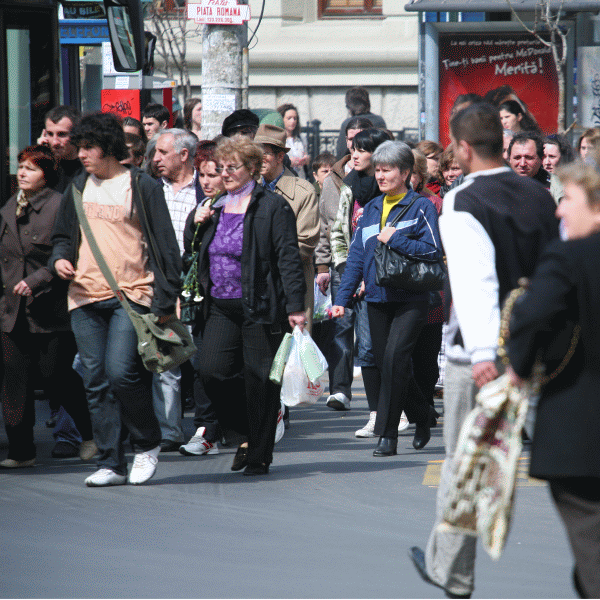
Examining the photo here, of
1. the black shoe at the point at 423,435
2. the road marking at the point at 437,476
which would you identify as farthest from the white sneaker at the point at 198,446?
the road marking at the point at 437,476

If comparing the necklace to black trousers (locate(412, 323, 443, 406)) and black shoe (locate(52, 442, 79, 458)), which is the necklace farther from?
black shoe (locate(52, 442, 79, 458))

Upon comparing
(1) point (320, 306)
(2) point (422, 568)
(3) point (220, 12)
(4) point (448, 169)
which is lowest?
(2) point (422, 568)

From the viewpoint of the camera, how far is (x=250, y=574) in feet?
16.0

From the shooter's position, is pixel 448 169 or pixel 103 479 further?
pixel 448 169

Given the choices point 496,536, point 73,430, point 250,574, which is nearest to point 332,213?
point 73,430

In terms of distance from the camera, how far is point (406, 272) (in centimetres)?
726

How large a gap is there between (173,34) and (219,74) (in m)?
10.2

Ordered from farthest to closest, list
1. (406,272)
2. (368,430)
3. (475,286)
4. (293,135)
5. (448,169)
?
(293,135) → (448,169) → (368,430) → (406,272) → (475,286)

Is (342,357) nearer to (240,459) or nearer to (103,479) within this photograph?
(240,459)

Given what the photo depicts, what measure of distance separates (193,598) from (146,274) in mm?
2409

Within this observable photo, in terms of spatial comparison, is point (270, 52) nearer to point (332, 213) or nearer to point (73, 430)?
point (332, 213)

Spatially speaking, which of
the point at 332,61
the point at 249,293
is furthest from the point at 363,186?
the point at 332,61

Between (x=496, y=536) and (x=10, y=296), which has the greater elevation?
(x=10, y=296)

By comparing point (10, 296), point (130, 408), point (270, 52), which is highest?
point (270, 52)
